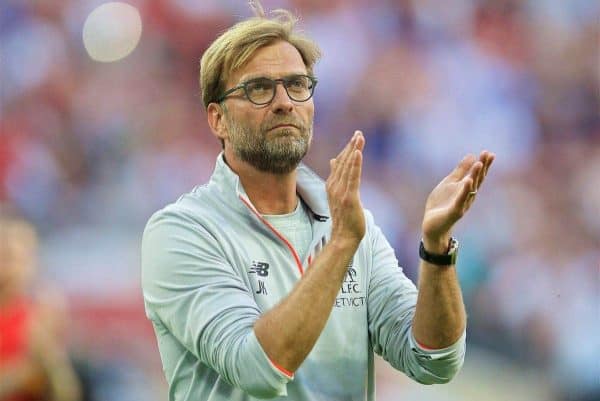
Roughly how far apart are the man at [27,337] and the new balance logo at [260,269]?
241cm

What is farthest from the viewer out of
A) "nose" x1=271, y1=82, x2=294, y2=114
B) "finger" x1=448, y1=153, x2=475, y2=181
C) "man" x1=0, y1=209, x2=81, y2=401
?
"man" x1=0, y1=209, x2=81, y2=401

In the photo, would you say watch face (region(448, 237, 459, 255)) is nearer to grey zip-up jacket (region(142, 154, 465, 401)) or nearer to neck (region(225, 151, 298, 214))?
grey zip-up jacket (region(142, 154, 465, 401))

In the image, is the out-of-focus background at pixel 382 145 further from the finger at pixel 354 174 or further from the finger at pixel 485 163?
the finger at pixel 354 174

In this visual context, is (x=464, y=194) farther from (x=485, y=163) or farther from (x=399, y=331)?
(x=399, y=331)

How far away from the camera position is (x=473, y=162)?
6.83 feet

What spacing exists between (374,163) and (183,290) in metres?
3.11

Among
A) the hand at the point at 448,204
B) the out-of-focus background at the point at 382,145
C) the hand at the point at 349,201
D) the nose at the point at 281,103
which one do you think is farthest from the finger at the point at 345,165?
the out-of-focus background at the point at 382,145

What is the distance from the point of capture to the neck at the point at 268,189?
7.55 ft

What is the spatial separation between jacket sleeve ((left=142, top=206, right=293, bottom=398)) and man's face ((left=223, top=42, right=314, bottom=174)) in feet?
0.84

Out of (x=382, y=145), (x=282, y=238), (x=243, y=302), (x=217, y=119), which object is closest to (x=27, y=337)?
(x=382, y=145)

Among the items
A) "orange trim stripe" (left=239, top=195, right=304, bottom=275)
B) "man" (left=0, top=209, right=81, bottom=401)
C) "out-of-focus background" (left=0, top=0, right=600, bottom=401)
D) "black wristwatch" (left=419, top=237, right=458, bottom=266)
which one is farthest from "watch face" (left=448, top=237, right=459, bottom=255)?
"man" (left=0, top=209, right=81, bottom=401)

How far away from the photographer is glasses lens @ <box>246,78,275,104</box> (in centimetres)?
225

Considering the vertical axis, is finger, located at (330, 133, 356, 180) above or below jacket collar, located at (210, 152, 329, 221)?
above

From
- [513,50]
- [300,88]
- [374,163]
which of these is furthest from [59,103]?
[300,88]
